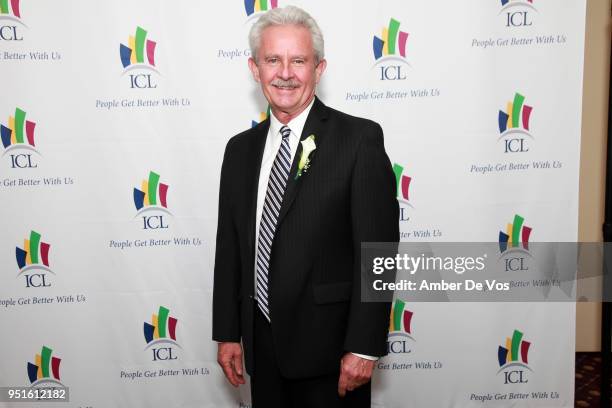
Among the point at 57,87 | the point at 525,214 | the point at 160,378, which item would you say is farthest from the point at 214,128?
the point at 525,214

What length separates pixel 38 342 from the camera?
2627mm

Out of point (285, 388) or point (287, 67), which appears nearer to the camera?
point (287, 67)

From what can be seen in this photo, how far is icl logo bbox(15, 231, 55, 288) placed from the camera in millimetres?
2551

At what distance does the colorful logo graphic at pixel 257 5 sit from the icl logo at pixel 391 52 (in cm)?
54

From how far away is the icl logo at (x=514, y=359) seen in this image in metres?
2.68

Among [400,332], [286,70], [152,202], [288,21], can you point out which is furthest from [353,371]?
[152,202]

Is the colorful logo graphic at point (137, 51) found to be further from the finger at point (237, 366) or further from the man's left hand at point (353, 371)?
the man's left hand at point (353, 371)

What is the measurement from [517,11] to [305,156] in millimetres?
1627

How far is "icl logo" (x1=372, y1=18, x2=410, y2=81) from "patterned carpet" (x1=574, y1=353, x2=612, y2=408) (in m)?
2.07

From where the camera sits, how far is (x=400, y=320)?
2.68 metres

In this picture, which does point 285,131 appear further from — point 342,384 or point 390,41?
point 390,41

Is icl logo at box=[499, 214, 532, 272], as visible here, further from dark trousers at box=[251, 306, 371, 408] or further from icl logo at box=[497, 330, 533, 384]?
dark trousers at box=[251, 306, 371, 408]

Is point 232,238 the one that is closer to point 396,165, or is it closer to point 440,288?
point 396,165

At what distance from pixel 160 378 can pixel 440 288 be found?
1607 millimetres
